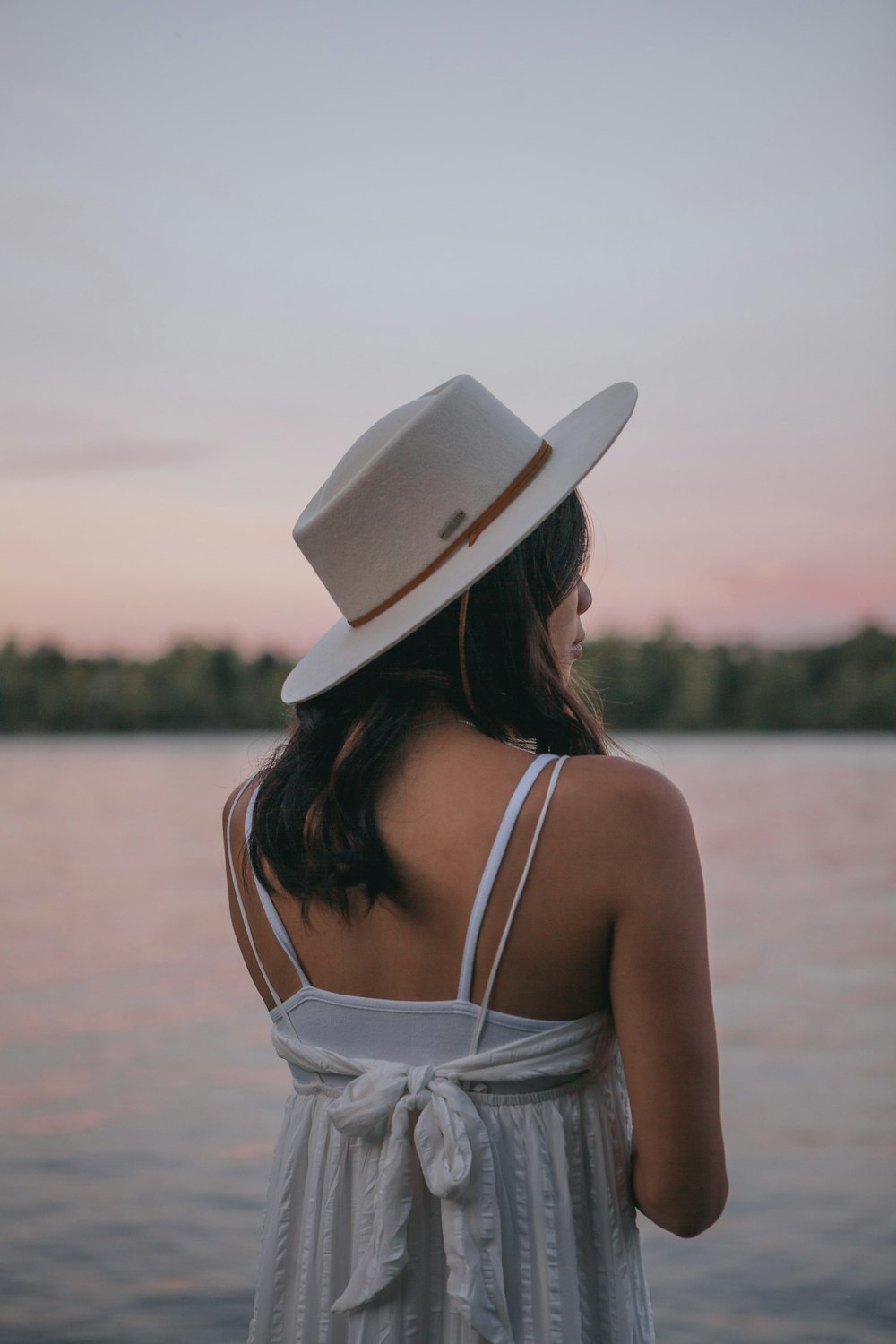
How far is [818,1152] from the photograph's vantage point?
5.07 metres

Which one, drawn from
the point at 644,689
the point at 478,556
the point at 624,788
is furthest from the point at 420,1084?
the point at 644,689

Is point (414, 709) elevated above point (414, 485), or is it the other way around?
point (414, 485)

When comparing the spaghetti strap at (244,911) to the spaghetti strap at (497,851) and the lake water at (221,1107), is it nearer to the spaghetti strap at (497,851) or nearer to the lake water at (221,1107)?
the spaghetti strap at (497,851)

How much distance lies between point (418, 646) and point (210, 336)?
19429mm

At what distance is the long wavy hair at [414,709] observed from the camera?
0.96m

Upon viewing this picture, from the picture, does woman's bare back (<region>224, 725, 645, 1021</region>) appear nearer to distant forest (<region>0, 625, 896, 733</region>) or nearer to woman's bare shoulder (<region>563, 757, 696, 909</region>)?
woman's bare shoulder (<region>563, 757, 696, 909</region>)

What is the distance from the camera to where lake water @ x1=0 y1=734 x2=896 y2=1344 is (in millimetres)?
3506

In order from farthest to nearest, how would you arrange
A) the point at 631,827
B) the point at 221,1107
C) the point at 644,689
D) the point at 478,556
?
the point at 644,689, the point at 221,1107, the point at 478,556, the point at 631,827

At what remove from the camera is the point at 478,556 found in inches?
38.6

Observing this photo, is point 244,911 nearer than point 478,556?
No

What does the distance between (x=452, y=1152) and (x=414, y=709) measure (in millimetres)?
356

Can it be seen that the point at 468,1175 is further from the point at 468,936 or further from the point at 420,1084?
the point at 468,936

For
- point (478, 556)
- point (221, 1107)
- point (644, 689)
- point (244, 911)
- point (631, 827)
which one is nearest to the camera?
point (631, 827)

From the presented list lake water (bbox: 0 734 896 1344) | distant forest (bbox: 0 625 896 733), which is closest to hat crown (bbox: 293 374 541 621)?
lake water (bbox: 0 734 896 1344)
